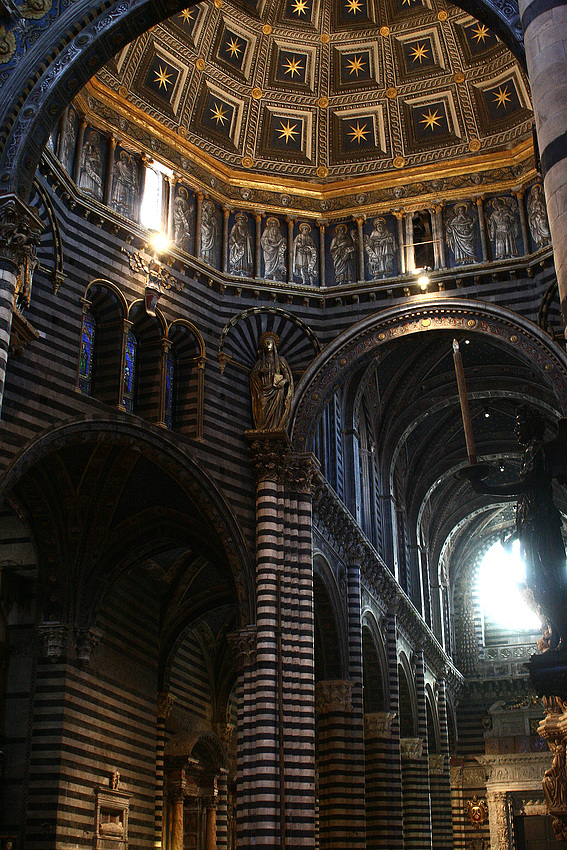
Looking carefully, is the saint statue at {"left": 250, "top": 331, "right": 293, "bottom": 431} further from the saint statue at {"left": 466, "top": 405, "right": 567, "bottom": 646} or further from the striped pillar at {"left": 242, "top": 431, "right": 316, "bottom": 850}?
the saint statue at {"left": 466, "top": 405, "right": 567, "bottom": 646}

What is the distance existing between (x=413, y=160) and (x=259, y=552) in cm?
1038

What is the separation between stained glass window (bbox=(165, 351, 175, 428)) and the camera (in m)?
20.2

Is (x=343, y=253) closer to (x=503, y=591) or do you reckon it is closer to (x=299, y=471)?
(x=299, y=471)

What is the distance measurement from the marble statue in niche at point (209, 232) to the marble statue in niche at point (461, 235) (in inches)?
215

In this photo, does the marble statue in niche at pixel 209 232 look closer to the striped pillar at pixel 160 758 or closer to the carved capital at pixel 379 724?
the striped pillar at pixel 160 758

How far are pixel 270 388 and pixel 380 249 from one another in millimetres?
4668

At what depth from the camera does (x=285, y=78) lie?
76.6ft

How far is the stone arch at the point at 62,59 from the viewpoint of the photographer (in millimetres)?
13836

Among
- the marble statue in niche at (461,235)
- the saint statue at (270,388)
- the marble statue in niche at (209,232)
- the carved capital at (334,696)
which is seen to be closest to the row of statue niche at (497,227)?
the marble statue in niche at (461,235)

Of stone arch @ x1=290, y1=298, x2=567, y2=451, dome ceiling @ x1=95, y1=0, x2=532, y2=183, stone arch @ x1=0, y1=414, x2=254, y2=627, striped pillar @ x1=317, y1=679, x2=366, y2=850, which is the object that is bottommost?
striped pillar @ x1=317, y1=679, x2=366, y2=850

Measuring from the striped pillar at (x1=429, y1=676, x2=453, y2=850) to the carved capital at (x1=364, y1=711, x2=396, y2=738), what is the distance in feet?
33.5

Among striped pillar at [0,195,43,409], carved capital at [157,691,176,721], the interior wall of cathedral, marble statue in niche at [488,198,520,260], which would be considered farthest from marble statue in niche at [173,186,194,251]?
carved capital at [157,691,176,721]

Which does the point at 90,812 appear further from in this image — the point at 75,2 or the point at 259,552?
the point at 75,2

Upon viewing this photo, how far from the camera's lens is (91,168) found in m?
20.0
